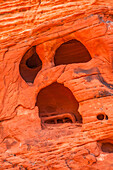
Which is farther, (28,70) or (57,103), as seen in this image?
(28,70)

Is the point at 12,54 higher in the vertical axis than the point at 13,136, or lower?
higher

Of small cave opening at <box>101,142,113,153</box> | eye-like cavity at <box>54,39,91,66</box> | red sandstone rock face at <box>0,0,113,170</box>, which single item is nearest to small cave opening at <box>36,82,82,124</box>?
red sandstone rock face at <box>0,0,113,170</box>

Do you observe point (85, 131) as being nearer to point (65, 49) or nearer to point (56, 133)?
point (56, 133)

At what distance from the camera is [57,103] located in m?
5.41

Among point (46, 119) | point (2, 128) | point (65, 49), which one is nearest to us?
point (2, 128)

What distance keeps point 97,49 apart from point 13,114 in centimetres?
209

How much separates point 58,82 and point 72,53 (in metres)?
1.67

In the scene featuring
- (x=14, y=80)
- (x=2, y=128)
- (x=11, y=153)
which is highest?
(x=14, y=80)

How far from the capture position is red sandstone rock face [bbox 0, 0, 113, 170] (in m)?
3.83

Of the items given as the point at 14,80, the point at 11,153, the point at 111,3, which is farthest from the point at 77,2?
the point at 11,153

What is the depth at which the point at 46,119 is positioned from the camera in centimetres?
466

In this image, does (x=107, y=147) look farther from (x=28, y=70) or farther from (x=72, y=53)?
(x=28, y=70)

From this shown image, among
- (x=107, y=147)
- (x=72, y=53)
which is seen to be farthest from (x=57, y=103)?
(x=107, y=147)

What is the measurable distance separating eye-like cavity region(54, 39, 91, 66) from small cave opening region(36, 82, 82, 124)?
30.6 inches
